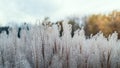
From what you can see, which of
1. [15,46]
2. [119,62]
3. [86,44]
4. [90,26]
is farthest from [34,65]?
[90,26]

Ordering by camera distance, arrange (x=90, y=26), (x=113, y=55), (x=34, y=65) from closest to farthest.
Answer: (x=34, y=65)
(x=113, y=55)
(x=90, y=26)

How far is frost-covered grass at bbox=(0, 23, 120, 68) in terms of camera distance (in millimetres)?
4230

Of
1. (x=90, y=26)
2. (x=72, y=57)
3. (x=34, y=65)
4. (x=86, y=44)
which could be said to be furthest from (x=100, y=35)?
(x=90, y=26)

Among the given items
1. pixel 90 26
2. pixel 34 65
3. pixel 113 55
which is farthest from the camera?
pixel 90 26

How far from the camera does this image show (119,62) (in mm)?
4504

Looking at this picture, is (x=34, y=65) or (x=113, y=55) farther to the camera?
(x=113, y=55)

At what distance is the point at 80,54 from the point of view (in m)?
4.38

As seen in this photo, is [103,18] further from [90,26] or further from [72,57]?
[72,57]

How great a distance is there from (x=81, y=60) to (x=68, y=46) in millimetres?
241

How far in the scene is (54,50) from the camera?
4.43 m

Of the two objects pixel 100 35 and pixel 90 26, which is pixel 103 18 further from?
pixel 100 35

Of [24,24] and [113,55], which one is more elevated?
[24,24]

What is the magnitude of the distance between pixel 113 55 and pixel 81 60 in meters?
0.45

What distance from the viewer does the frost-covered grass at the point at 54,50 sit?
13.9 ft
